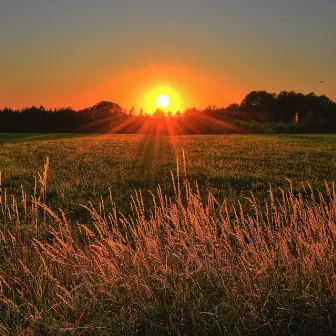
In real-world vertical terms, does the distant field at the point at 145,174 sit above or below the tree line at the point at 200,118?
below

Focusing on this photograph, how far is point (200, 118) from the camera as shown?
207 feet

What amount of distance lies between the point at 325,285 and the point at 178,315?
1.61 m

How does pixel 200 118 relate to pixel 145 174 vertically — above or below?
above

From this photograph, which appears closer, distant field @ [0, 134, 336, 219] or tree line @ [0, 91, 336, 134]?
distant field @ [0, 134, 336, 219]

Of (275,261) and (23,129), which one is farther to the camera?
(23,129)

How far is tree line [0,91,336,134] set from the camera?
54531mm

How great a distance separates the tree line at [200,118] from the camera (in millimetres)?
54531

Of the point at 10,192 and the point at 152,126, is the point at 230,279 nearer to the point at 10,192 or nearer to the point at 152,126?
the point at 10,192

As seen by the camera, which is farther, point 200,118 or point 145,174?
point 200,118

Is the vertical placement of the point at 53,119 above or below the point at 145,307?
above

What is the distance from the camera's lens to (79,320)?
13.4ft

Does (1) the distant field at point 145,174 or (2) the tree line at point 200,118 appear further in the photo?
(2) the tree line at point 200,118

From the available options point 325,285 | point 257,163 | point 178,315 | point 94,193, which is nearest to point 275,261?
point 325,285

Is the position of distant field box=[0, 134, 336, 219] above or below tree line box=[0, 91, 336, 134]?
below
